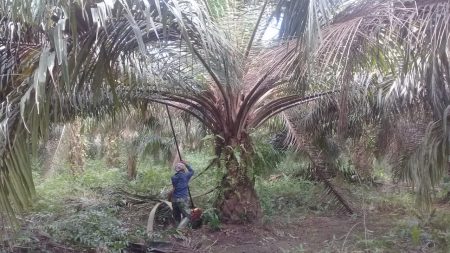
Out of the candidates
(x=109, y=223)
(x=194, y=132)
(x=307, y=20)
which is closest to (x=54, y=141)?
(x=194, y=132)

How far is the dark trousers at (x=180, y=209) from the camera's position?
26.0ft

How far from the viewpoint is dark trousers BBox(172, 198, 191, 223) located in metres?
7.92

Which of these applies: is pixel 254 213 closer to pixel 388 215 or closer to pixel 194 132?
pixel 388 215

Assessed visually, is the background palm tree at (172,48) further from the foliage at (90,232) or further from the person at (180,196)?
the person at (180,196)

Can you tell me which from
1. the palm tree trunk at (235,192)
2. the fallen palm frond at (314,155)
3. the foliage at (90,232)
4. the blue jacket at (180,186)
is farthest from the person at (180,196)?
the fallen palm frond at (314,155)

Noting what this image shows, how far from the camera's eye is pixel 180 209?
7.98m

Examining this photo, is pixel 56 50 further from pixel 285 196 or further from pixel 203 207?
pixel 285 196

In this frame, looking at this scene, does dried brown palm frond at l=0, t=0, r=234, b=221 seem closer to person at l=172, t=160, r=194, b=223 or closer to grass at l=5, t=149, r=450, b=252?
grass at l=5, t=149, r=450, b=252

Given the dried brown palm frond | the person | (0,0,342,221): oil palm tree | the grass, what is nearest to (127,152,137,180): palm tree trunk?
the grass

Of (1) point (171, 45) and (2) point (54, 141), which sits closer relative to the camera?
(1) point (171, 45)

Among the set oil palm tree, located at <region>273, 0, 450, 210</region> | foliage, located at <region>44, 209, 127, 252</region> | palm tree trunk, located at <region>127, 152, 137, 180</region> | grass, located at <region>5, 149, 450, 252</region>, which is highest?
oil palm tree, located at <region>273, 0, 450, 210</region>

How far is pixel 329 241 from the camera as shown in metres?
6.87

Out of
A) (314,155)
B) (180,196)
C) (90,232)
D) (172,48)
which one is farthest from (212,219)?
(172,48)

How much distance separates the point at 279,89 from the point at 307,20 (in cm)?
439
